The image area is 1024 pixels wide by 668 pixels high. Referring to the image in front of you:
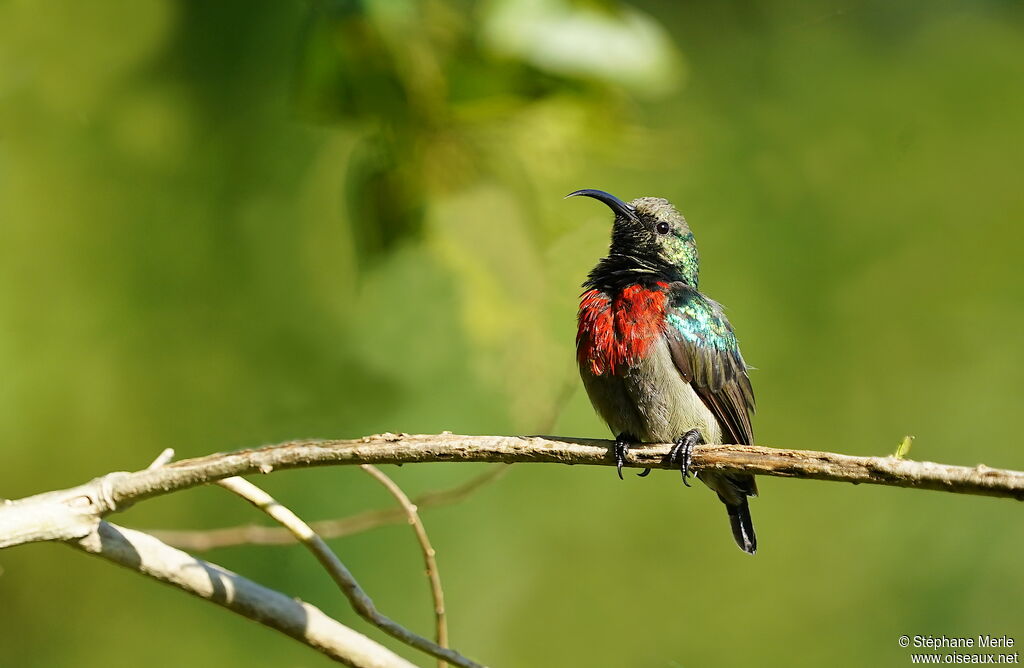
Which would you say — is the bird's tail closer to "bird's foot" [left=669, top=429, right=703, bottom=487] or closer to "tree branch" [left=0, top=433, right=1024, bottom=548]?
"bird's foot" [left=669, top=429, right=703, bottom=487]

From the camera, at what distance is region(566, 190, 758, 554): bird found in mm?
4066

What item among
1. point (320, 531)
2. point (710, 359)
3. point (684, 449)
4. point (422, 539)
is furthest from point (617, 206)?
point (422, 539)

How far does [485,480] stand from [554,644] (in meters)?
3.69

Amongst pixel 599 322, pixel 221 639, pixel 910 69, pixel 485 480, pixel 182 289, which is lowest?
pixel 221 639

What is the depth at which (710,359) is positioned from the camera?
4.20m

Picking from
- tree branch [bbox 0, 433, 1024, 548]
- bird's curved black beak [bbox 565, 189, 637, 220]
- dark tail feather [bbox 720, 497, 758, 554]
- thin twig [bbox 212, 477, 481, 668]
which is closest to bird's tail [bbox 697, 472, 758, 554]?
dark tail feather [bbox 720, 497, 758, 554]

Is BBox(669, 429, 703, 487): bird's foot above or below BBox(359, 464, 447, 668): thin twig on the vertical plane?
above

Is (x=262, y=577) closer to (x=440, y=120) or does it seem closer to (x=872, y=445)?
(x=440, y=120)

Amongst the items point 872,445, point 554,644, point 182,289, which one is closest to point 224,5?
point 182,289

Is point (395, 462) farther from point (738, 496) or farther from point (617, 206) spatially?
point (617, 206)

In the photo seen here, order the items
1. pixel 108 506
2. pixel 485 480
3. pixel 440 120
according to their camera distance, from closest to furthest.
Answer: pixel 108 506 → pixel 440 120 → pixel 485 480

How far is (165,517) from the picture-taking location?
5410mm

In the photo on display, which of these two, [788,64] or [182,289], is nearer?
[182,289]

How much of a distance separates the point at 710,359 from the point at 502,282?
1362mm
